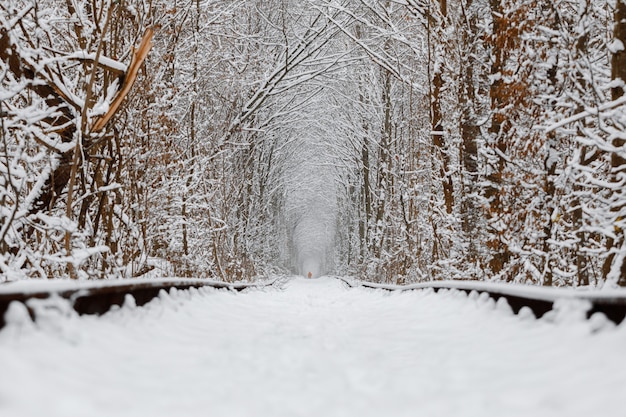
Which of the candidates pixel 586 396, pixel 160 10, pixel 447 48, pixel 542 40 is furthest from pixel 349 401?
pixel 447 48

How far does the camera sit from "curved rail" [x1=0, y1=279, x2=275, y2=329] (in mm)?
2533

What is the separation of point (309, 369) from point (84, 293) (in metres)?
1.40

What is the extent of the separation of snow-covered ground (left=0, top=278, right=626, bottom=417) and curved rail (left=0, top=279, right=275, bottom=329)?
0.07 m

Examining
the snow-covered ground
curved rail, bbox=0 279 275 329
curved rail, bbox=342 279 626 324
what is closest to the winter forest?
curved rail, bbox=342 279 626 324

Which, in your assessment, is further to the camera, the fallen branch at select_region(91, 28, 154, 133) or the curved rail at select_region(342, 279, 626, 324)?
the fallen branch at select_region(91, 28, 154, 133)

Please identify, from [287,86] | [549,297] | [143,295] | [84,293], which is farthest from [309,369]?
[287,86]

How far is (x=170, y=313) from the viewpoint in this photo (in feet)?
14.7

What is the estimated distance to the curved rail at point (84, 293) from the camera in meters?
2.53

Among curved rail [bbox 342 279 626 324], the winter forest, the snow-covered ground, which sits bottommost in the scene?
the snow-covered ground

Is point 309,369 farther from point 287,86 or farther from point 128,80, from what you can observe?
point 287,86

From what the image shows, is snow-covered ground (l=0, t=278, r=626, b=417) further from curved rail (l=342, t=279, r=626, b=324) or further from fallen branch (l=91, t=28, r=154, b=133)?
fallen branch (l=91, t=28, r=154, b=133)

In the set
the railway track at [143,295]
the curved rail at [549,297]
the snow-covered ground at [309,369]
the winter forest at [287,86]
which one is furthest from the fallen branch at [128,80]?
the curved rail at [549,297]

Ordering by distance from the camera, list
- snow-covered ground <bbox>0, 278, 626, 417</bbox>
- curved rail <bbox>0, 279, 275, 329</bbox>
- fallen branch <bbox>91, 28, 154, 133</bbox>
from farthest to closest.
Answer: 1. fallen branch <bbox>91, 28, 154, 133</bbox>
2. curved rail <bbox>0, 279, 275, 329</bbox>
3. snow-covered ground <bbox>0, 278, 626, 417</bbox>

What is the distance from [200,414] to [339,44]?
77.1 feet
